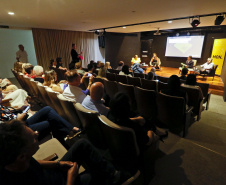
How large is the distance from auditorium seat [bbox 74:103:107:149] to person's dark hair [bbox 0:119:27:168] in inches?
27.4

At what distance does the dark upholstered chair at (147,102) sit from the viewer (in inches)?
96.6

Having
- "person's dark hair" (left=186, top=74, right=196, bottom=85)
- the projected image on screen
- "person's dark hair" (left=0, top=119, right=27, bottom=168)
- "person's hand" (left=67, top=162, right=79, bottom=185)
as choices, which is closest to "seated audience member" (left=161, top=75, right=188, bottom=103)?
"person's dark hair" (left=186, top=74, right=196, bottom=85)

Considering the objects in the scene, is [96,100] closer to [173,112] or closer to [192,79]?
[173,112]

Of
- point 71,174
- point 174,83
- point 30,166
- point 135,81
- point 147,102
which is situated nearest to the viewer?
point 30,166

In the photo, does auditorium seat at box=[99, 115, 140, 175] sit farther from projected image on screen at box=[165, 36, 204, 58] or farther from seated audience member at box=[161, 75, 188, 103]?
projected image on screen at box=[165, 36, 204, 58]

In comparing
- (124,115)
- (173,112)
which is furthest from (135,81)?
(124,115)

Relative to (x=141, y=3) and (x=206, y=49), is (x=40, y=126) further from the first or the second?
(x=206, y=49)

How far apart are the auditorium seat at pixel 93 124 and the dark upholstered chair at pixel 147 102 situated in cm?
123

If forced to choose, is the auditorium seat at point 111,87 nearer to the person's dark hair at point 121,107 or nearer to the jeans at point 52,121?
the jeans at point 52,121

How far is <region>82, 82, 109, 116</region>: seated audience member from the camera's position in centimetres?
180

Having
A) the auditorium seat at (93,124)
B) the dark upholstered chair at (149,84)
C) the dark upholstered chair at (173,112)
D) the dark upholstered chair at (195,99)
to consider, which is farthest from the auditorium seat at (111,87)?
the auditorium seat at (93,124)

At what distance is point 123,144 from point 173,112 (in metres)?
1.33

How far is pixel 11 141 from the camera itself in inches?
31.0

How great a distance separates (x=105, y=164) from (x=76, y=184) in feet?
0.96
